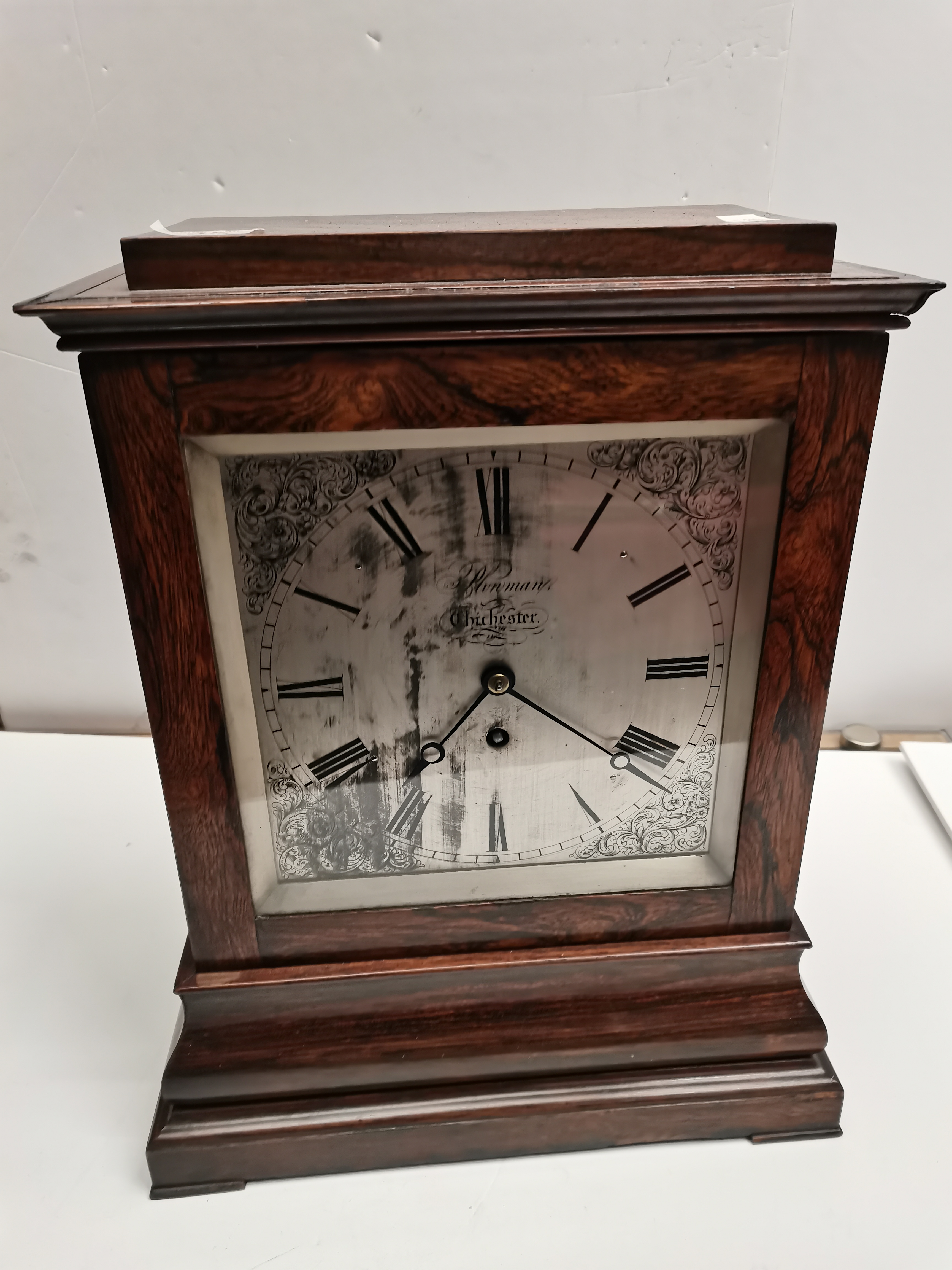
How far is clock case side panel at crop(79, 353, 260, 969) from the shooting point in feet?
2.22

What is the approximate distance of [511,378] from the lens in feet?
2.24

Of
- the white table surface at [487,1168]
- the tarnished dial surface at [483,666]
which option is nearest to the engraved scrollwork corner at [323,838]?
the tarnished dial surface at [483,666]

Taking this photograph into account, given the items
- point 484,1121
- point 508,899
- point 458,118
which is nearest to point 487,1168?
point 484,1121

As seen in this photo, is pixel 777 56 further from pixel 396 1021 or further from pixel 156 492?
pixel 396 1021

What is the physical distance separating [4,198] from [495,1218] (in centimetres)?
127

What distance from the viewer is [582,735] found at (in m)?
0.85

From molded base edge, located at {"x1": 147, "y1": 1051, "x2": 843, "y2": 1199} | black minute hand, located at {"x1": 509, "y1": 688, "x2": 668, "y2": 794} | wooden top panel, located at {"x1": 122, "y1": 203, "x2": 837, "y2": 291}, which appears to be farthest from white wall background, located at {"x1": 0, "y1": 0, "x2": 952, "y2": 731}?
molded base edge, located at {"x1": 147, "y1": 1051, "x2": 843, "y2": 1199}

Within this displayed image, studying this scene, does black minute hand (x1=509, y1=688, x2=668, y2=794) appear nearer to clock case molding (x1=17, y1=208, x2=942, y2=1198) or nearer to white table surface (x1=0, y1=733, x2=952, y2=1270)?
clock case molding (x1=17, y1=208, x2=942, y2=1198)

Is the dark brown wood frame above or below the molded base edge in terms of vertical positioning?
above

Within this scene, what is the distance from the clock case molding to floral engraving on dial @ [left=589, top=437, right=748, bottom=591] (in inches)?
1.7

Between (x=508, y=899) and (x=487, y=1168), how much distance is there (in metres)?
0.25

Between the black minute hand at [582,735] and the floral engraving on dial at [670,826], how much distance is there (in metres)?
0.02

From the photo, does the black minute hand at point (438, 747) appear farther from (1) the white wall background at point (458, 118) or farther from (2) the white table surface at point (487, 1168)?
(1) the white wall background at point (458, 118)

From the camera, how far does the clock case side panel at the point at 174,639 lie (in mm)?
676
